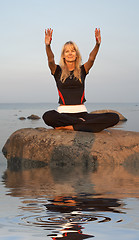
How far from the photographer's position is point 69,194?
16.3 ft

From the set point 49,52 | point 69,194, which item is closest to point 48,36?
point 49,52

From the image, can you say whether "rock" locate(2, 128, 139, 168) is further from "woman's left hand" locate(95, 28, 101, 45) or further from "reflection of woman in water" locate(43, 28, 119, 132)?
Result: "woman's left hand" locate(95, 28, 101, 45)

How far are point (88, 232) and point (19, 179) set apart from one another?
128 inches

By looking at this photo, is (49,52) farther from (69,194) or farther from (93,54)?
(69,194)

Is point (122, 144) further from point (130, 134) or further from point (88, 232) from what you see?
point (88, 232)

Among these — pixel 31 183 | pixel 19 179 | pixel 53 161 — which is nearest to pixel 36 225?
pixel 31 183

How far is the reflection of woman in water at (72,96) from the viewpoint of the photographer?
866 cm

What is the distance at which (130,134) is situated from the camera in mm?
8953

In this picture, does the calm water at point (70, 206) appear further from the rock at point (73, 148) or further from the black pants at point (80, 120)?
the black pants at point (80, 120)

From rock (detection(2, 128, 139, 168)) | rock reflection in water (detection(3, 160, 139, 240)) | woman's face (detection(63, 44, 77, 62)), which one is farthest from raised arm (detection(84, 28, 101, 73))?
rock reflection in water (detection(3, 160, 139, 240))

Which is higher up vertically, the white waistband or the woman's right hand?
the woman's right hand

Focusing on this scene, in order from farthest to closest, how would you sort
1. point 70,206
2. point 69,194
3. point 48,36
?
point 48,36 → point 69,194 → point 70,206

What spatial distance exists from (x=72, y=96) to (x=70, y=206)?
15.6 feet

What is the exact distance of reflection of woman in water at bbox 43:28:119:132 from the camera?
8.66 metres
